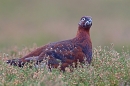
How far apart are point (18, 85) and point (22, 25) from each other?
50.0 ft

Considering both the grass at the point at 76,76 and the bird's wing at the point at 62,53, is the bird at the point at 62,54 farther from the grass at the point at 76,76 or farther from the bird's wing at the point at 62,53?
the grass at the point at 76,76

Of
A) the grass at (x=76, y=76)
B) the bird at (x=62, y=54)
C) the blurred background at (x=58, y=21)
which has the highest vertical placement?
the blurred background at (x=58, y=21)

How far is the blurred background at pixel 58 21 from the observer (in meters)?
19.8

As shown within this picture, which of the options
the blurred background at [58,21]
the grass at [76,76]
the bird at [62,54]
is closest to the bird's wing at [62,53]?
the bird at [62,54]

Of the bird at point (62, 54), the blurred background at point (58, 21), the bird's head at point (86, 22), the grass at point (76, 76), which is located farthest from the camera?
the blurred background at point (58, 21)

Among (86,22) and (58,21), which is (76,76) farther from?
(58,21)

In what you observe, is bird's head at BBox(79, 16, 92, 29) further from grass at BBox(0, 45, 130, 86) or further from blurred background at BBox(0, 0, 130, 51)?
A: blurred background at BBox(0, 0, 130, 51)

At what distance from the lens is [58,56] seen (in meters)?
9.18

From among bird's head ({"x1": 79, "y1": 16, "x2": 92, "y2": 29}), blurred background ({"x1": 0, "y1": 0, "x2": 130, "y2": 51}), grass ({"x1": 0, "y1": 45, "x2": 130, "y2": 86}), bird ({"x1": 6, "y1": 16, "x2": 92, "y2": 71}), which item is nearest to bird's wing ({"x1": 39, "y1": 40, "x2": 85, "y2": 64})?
bird ({"x1": 6, "y1": 16, "x2": 92, "y2": 71})

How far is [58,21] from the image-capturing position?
22484mm

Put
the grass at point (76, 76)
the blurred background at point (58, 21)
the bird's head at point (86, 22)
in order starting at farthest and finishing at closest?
the blurred background at point (58, 21) → the bird's head at point (86, 22) → the grass at point (76, 76)

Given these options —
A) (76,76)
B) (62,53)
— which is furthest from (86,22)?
(76,76)

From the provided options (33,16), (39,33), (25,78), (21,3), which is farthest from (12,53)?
(21,3)

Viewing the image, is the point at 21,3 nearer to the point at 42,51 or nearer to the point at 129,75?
the point at 42,51
